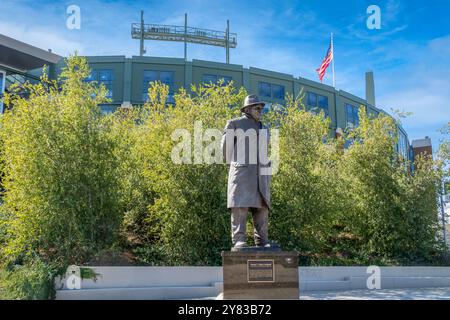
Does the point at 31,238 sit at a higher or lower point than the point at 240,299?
higher

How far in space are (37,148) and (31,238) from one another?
177 cm

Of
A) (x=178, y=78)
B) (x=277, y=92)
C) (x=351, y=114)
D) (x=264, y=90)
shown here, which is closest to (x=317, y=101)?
(x=277, y=92)

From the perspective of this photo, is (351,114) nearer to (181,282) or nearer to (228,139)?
(181,282)

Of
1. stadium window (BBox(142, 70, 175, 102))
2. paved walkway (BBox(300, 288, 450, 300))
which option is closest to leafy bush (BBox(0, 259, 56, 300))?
paved walkway (BBox(300, 288, 450, 300))

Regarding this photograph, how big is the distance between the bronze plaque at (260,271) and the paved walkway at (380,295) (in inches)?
103

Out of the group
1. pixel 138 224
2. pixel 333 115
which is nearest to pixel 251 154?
pixel 138 224

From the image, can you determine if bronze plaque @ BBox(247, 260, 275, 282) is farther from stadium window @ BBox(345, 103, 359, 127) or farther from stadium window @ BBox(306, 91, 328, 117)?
stadium window @ BBox(345, 103, 359, 127)

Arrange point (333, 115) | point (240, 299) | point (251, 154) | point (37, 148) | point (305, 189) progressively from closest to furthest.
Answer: point (240, 299) < point (251, 154) < point (37, 148) < point (305, 189) < point (333, 115)

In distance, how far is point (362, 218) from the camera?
43.1 feet

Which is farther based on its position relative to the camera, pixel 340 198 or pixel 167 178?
pixel 340 198

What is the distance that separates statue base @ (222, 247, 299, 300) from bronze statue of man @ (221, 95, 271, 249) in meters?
0.31

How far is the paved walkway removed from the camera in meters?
9.08

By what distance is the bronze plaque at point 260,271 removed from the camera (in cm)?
648
